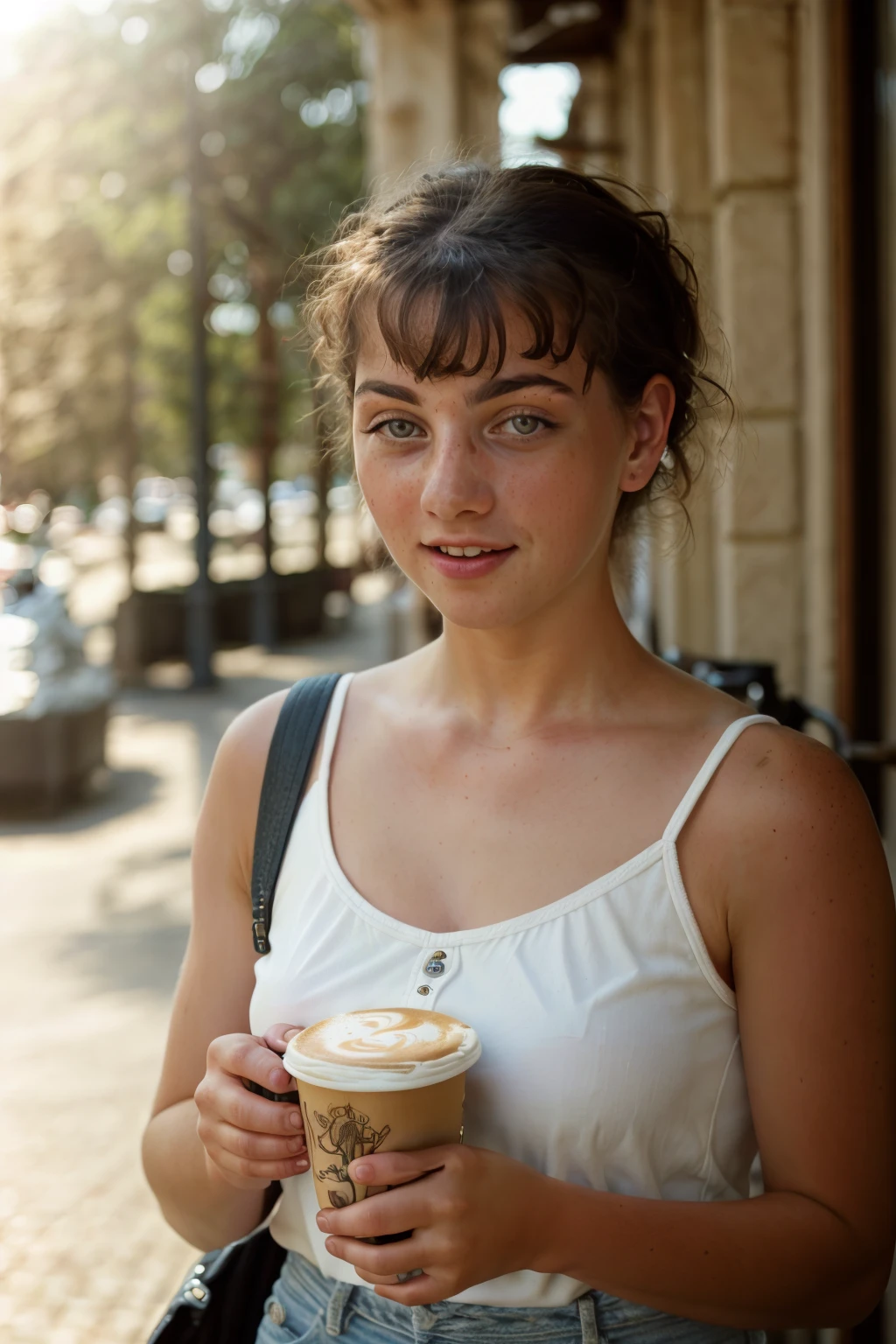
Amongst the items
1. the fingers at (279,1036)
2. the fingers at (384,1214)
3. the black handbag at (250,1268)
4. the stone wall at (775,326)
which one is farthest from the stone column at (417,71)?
the fingers at (384,1214)

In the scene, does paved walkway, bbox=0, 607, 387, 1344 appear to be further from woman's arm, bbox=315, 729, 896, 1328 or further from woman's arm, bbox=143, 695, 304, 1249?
woman's arm, bbox=315, 729, 896, 1328

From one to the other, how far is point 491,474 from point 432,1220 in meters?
Result: 0.82

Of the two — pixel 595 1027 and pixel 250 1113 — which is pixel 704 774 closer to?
pixel 595 1027

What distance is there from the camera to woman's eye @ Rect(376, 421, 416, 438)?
5.42 feet

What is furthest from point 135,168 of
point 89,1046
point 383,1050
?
point 383,1050

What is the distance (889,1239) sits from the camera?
60.7 inches

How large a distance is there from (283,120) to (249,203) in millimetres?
1294

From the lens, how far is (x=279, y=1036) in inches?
59.5

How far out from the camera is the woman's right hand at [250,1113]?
4.76 ft

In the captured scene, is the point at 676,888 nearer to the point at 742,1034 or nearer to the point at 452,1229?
the point at 742,1034

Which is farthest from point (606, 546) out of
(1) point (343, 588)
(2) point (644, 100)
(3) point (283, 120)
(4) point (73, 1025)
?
(1) point (343, 588)

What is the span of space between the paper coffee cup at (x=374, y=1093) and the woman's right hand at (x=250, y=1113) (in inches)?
1.9

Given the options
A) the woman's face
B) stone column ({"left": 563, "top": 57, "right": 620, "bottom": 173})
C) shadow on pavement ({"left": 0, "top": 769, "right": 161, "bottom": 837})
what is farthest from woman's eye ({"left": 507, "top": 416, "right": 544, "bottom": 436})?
shadow on pavement ({"left": 0, "top": 769, "right": 161, "bottom": 837})

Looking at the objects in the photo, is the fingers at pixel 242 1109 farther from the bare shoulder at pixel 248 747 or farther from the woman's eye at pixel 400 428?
the woman's eye at pixel 400 428
